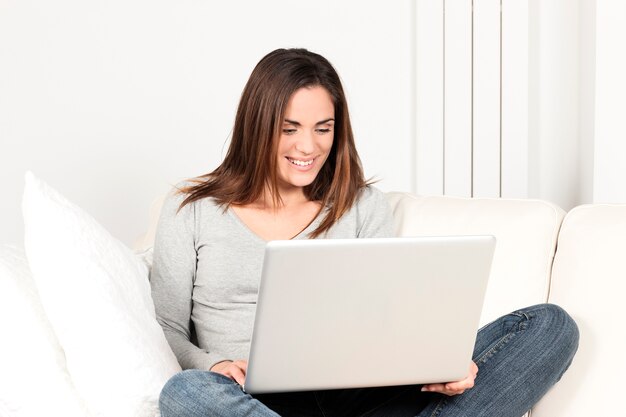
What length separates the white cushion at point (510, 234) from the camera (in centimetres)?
192

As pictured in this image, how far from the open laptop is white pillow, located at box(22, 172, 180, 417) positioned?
252mm

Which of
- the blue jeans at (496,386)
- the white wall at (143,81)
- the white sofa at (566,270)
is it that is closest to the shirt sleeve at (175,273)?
the blue jeans at (496,386)

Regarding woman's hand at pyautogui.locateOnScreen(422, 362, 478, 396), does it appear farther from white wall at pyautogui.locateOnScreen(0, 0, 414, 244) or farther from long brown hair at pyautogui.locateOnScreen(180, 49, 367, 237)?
white wall at pyautogui.locateOnScreen(0, 0, 414, 244)

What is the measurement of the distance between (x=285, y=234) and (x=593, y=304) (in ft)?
2.14

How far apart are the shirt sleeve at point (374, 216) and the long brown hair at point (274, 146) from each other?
3 cm

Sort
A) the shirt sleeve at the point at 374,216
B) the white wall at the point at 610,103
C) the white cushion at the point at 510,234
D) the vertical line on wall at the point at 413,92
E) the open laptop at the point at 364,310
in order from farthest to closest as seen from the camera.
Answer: the vertical line on wall at the point at 413,92, the white wall at the point at 610,103, the shirt sleeve at the point at 374,216, the white cushion at the point at 510,234, the open laptop at the point at 364,310

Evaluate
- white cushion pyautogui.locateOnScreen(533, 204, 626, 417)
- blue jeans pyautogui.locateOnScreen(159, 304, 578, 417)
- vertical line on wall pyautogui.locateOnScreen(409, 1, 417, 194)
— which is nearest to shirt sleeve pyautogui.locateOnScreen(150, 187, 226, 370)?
blue jeans pyautogui.locateOnScreen(159, 304, 578, 417)

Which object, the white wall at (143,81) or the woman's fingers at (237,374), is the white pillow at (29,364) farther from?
the white wall at (143,81)

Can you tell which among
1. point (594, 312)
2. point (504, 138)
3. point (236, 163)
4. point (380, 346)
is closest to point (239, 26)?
point (504, 138)

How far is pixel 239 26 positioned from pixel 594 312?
1805 mm

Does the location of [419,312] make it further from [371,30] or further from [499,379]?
[371,30]

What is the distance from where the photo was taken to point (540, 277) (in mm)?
1928

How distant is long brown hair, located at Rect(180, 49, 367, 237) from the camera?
6.53 ft

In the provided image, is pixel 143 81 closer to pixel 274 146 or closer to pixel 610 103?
pixel 274 146
